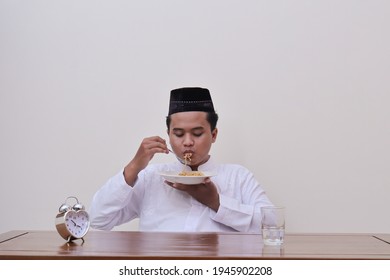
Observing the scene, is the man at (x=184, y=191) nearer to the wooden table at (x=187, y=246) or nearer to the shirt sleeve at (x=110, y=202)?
the shirt sleeve at (x=110, y=202)

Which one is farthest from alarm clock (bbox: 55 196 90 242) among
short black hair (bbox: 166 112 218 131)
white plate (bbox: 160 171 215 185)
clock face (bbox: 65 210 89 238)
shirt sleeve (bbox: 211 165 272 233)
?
short black hair (bbox: 166 112 218 131)

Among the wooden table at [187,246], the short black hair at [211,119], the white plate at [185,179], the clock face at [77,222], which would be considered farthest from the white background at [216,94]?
the clock face at [77,222]

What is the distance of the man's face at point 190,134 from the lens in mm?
2547

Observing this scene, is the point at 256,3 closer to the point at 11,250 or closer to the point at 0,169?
the point at 0,169

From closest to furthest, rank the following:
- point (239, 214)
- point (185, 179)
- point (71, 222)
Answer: point (71, 222) < point (185, 179) < point (239, 214)

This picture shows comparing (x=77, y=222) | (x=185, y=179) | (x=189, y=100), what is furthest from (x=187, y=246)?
(x=189, y=100)

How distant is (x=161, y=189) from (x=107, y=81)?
83 cm

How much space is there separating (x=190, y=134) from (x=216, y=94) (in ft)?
1.84

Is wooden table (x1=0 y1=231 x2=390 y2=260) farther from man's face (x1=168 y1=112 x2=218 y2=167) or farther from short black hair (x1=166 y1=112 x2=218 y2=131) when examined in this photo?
short black hair (x1=166 y1=112 x2=218 y2=131)

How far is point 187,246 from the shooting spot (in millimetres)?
1681

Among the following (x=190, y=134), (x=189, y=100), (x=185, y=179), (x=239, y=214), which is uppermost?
(x=189, y=100)

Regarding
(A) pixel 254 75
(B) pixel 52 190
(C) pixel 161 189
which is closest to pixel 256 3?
(A) pixel 254 75

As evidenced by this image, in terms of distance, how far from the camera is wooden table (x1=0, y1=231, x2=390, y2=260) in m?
1.51

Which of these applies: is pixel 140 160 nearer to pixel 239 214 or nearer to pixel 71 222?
pixel 239 214
